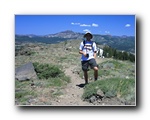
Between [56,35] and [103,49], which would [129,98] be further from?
[56,35]

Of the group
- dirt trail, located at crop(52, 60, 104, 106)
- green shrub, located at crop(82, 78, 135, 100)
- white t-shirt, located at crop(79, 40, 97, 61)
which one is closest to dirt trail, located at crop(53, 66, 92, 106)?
dirt trail, located at crop(52, 60, 104, 106)

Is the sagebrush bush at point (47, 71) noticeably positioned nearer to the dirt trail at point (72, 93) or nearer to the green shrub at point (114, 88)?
the dirt trail at point (72, 93)

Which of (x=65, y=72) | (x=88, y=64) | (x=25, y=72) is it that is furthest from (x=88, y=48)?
(x=25, y=72)

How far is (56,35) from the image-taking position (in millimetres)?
7961

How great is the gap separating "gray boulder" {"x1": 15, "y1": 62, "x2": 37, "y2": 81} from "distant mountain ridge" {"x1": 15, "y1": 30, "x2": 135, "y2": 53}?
0.40 meters

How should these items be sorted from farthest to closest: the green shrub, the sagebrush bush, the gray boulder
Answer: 1. the sagebrush bush
2. the gray boulder
3. the green shrub

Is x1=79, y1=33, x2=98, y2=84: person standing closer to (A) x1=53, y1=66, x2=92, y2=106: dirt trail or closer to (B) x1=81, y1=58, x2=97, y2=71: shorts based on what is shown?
(B) x1=81, y1=58, x2=97, y2=71: shorts

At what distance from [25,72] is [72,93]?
2.63 ft

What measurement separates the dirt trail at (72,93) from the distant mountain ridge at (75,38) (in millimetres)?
347

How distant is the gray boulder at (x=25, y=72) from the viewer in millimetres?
7934

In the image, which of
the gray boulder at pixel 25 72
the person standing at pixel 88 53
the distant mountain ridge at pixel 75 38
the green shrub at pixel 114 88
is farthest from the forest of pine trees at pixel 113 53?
the gray boulder at pixel 25 72

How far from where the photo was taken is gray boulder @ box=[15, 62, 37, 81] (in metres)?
7.93

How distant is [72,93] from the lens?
313 inches

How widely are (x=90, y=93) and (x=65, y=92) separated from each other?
1.26ft
